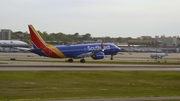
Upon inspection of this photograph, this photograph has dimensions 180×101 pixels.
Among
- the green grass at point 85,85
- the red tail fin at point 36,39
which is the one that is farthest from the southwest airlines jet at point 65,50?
the green grass at point 85,85

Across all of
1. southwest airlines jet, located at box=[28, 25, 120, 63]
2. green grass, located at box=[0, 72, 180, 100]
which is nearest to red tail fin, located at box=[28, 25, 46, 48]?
southwest airlines jet, located at box=[28, 25, 120, 63]

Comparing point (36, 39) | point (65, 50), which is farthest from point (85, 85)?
point (65, 50)

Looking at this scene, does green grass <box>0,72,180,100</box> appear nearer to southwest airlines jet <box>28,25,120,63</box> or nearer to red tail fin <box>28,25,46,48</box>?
southwest airlines jet <box>28,25,120,63</box>

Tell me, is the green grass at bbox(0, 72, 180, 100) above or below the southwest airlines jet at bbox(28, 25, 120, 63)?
below

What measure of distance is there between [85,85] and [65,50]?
43689 millimetres

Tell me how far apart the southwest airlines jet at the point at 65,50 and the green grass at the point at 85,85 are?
29699mm

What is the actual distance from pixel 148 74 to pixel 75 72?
10.6 m

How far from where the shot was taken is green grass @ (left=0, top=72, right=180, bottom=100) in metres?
35.8

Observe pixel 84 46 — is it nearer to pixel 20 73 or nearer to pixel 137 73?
pixel 137 73

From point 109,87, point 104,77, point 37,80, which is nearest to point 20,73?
point 37,80

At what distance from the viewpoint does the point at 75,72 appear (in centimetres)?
5628

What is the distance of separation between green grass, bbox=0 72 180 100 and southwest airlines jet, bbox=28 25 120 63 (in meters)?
29.7

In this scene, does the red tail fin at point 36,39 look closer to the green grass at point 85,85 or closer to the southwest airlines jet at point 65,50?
the southwest airlines jet at point 65,50

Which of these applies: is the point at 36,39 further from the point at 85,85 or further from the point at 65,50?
the point at 85,85
